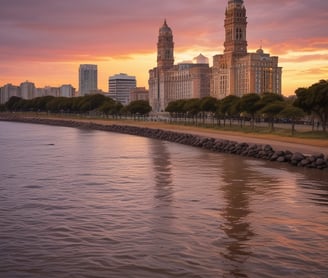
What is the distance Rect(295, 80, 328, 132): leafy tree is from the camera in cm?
5829

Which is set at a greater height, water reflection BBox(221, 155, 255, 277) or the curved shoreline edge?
the curved shoreline edge

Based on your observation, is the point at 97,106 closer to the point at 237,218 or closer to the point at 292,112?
the point at 292,112

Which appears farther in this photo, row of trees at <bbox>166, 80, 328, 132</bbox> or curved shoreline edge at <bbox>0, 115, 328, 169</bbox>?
row of trees at <bbox>166, 80, 328, 132</bbox>

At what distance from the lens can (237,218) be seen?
814 inches

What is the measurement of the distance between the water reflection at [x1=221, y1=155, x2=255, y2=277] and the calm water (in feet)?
0.16

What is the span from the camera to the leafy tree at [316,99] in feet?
191

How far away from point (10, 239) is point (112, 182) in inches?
534

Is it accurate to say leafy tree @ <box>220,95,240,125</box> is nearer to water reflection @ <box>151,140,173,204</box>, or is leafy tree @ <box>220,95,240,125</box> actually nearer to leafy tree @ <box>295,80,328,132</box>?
leafy tree @ <box>295,80,328,132</box>

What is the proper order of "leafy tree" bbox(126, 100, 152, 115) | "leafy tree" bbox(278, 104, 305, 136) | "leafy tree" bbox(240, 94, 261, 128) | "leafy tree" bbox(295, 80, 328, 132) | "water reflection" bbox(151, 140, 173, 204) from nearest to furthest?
"water reflection" bbox(151, 140, 173, 204)
"leafy tree" bbox(295, 80, 328, 132)
"leafy tree" bbox(278, 104, 305, 136)
"leafy tree" bbox(240, 94, 261, 128)
"leafy tree" bbox(126, 100, 152, 115)

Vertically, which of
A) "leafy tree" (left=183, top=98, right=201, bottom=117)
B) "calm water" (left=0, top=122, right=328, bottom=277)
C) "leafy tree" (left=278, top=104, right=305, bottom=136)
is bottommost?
"calm water" (left=0, top=122, right=328, bottom=277)

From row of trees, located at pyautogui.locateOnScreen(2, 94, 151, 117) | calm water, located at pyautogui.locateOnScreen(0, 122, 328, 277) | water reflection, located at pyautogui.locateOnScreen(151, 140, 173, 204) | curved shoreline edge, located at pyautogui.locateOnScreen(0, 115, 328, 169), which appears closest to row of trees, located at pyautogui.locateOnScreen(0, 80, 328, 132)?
row of trees, located at pyautogui.locateOnScreen(2, 94, 151, 117)

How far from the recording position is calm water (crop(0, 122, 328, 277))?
585 inches

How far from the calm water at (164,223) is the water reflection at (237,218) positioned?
5 cm

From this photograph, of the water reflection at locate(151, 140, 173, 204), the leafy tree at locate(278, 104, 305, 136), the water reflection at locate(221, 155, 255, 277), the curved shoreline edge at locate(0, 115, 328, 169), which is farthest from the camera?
the leafy tree at locate(278, 104, 305, 136)
